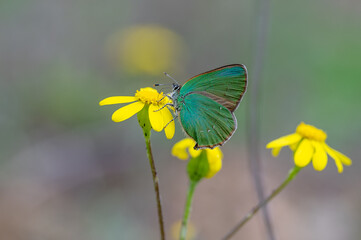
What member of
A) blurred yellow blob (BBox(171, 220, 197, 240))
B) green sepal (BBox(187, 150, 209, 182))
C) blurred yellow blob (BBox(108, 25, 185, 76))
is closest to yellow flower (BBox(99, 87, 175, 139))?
green sepal (BBox(187, 150, 209, 182))

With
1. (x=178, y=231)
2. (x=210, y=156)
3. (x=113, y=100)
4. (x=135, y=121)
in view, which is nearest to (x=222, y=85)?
(x=210, y=156)

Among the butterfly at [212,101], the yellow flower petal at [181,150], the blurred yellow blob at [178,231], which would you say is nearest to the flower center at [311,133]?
the butterfly at [212,101]

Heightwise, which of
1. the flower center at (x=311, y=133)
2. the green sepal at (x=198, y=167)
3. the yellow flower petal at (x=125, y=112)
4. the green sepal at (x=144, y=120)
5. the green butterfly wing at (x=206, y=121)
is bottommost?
the green sepal at (x=198, y=167)

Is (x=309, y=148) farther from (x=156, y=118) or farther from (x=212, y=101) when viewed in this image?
(x=156, y=118)

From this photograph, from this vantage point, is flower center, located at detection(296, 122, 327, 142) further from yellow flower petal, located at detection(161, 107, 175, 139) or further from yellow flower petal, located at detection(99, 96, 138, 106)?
yellow flower petal, located at detection(99, 96, 138, 106)

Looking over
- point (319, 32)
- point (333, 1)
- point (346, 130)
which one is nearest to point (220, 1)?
point (319, 32)

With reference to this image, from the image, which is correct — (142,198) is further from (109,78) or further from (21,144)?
(109,78)

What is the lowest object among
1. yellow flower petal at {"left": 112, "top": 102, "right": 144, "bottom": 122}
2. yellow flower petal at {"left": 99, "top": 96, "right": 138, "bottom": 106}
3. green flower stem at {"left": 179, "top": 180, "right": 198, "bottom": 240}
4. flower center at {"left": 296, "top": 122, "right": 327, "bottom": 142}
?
green flower stem at {"left": 179, "top": 180, "right": 198, "bottom": 240}

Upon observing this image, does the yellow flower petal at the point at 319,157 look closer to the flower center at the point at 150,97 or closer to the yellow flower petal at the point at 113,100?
the flower center at the point at 150,97
